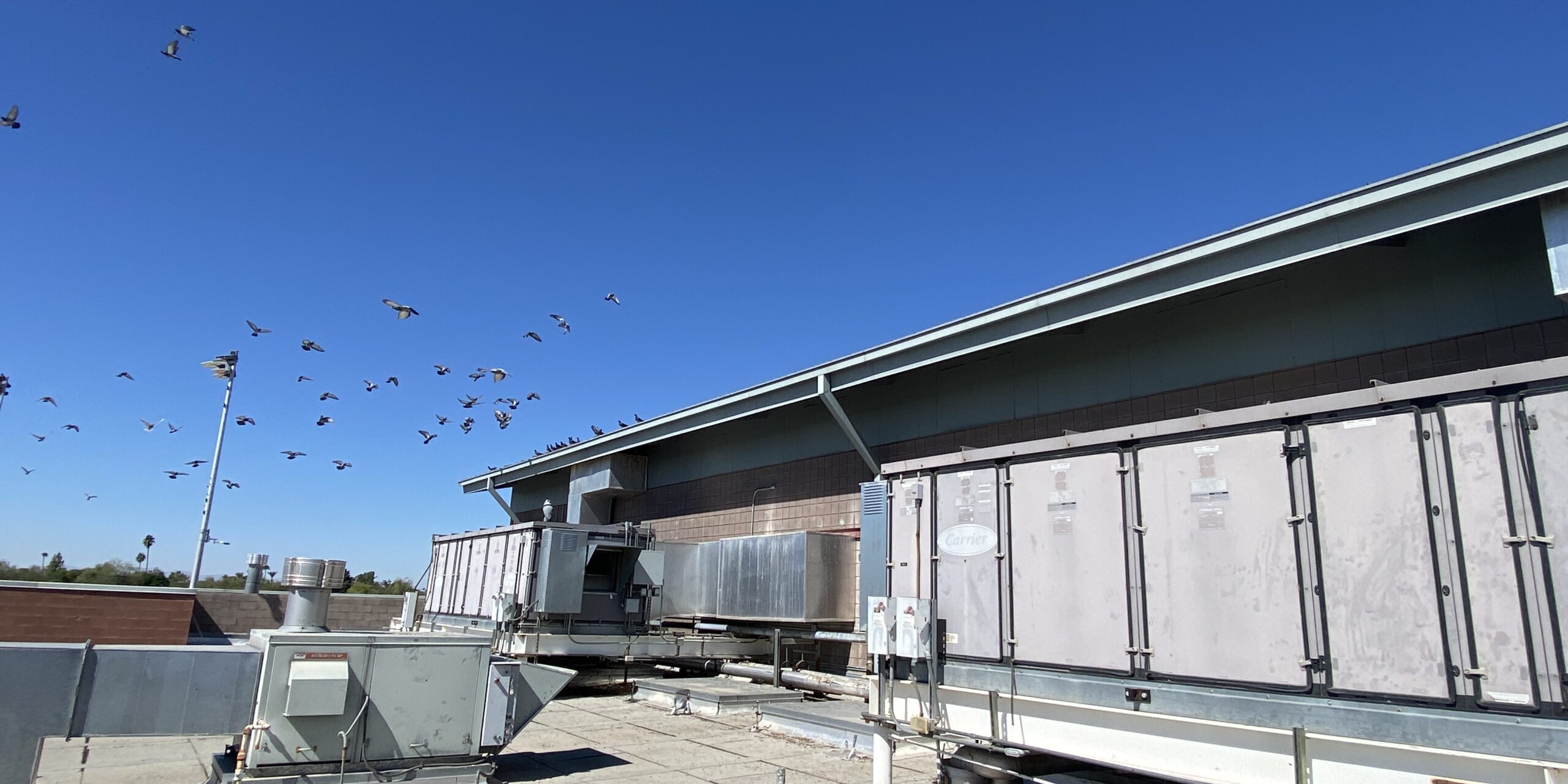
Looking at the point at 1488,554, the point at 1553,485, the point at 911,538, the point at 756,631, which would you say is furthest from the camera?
the point at 756,631

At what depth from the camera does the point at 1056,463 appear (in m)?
6.71

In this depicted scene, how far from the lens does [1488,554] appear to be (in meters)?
4.54

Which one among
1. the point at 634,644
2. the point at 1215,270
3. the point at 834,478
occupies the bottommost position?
the point at 634,644

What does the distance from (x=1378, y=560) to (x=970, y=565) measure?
292cm

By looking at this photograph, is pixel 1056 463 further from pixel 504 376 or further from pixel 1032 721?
pixel 504 376

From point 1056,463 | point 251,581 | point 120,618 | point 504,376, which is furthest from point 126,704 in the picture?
point 251,581

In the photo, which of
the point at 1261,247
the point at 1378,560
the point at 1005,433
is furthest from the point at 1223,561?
the point at 1005,433

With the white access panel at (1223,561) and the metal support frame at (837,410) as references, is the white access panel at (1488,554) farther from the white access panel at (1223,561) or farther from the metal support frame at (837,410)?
the metal support frame at (837,410)

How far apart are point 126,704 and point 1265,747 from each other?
836 cm

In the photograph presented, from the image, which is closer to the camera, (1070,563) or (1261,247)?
(1070,563)

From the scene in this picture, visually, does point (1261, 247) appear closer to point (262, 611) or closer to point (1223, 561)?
point (1223, 561)

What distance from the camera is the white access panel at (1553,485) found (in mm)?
4266

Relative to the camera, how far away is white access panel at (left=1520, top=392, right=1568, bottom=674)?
4266mm

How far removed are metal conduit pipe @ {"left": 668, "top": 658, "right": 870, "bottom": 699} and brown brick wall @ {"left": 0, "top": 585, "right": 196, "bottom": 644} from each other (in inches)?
456
